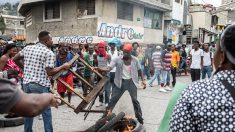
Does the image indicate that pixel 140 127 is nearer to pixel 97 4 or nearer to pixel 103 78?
pixel 103 78

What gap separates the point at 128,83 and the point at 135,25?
1649 centimetres

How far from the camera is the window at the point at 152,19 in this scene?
24.8 metres

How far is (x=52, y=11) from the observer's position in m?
22.6

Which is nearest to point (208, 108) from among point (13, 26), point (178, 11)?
point (178, 11)

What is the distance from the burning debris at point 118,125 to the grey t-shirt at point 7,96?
3.70 meters

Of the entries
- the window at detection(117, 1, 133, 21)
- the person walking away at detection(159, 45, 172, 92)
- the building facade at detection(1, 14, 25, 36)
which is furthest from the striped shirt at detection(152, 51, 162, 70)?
the building facade at detection(1, 14, 25, 36)

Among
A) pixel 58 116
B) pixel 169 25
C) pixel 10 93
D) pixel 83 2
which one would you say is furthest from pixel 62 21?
pixel 10 93

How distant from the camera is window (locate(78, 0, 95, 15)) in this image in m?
20.0

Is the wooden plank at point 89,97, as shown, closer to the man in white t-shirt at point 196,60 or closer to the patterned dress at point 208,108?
the patterned dress at point 208,108

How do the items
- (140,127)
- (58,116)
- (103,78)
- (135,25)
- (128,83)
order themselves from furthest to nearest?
(135,25), (58,116), (128,83), (103,78), (140,127)

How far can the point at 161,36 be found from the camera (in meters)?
27.2

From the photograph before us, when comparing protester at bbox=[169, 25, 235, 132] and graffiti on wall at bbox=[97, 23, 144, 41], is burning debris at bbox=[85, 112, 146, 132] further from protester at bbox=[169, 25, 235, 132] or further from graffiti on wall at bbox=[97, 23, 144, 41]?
graffiti on wall at bbox=[97, 23, 144, 41]

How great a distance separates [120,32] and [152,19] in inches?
228

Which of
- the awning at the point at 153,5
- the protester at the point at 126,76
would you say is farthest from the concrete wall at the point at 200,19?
the protester at the point at 126,76
